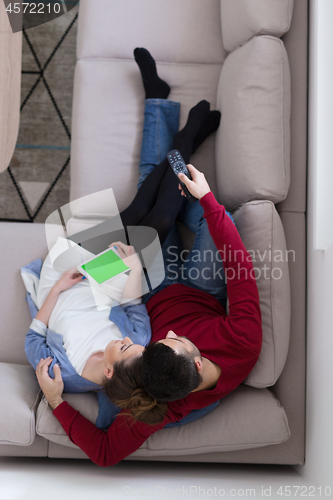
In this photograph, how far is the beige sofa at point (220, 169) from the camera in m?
1.22

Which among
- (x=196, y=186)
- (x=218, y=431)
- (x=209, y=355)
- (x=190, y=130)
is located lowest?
(x=218, y=431)

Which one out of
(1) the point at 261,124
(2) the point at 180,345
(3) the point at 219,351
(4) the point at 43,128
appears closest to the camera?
(2) the point at 180,345

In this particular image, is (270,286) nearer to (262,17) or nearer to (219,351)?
(219,351)

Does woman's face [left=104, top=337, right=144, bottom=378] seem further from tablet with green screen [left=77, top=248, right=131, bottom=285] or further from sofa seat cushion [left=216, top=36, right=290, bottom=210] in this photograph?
sofa seat cushion [left=216, top=36, right=290, bottom=210]

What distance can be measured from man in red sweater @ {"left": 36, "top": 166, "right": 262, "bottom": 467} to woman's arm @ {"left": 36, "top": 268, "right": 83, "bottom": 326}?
0.17 metres

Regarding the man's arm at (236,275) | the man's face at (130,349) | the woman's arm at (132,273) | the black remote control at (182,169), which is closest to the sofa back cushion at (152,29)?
the black remote control at (182,169)

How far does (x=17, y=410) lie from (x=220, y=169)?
43.5 inches

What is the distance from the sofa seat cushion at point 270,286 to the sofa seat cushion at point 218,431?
0.30ft

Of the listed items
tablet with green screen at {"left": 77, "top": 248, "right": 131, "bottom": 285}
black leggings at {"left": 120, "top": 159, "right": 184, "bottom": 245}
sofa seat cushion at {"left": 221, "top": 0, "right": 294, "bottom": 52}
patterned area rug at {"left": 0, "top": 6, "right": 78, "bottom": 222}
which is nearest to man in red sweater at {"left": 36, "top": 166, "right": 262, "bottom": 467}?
black leggings at {"left": 120, "top": 159, "right": 184, "bottom": 245}

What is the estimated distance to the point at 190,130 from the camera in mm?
1414

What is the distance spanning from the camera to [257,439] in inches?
47.1

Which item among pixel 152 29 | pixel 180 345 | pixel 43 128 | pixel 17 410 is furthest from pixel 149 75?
pixel 17 410

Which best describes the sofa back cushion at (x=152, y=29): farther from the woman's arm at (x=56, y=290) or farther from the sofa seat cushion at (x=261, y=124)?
the woman's arm at (x=56, y=290)

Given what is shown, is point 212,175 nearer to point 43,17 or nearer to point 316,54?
point 316,54
